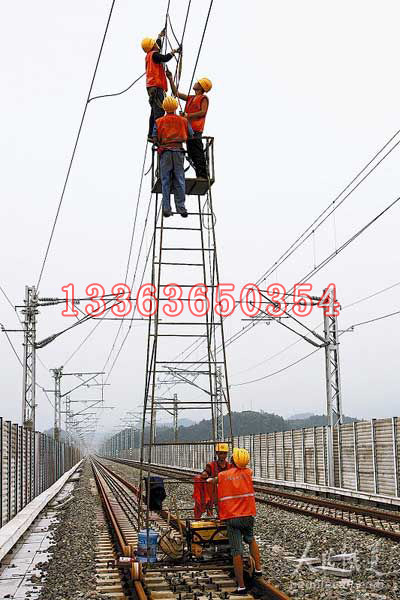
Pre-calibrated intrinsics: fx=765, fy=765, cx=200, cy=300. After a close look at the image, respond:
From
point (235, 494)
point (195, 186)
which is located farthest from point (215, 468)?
point (195, 186)

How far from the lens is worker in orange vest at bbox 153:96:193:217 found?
11.1 meters

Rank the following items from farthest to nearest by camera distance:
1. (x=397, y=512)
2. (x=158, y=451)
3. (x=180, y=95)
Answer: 1. (x=158, y=451)
2. (x=397, y=512)
3. (x=180, y=95)

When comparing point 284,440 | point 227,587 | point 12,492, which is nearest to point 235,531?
point 227,587

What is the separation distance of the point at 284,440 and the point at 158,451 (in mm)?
50532

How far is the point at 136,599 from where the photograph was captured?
366 inches

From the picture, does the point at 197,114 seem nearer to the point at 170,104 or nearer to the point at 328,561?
the point at 170,104

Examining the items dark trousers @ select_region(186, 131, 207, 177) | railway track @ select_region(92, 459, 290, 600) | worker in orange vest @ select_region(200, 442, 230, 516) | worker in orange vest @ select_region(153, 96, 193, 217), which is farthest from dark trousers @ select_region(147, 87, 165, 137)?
railway track @ select_region(92, 459, 290, 600)

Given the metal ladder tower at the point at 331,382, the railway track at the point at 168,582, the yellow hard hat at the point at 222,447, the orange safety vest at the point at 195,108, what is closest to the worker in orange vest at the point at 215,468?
the yellow hard hat at the point at 222,447

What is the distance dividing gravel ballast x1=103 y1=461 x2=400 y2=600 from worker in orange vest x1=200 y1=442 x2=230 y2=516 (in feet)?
1.96

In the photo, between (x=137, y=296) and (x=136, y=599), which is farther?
(x=137, y=296)

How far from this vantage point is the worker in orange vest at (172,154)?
11070 millimetres

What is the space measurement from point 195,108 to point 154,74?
2.62 feet

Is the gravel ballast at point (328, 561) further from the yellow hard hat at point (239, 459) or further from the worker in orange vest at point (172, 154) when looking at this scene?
the worker in orange vest at point (172, 154)

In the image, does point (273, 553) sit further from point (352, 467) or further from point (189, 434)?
point (189, 434)
